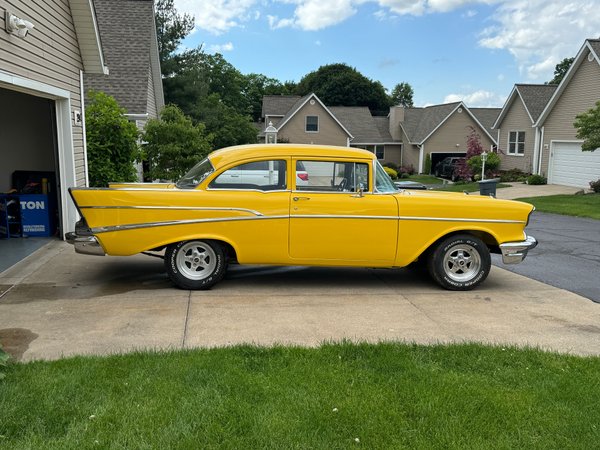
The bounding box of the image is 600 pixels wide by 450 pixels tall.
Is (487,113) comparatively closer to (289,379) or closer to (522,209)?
(522,209)

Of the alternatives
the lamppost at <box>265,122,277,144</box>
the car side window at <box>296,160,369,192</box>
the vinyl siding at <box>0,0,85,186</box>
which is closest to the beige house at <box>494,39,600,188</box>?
the lamppost at <box>265,122,277,144</box>

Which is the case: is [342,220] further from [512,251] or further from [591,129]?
[591,129]

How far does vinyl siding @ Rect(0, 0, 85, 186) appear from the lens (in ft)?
24.3

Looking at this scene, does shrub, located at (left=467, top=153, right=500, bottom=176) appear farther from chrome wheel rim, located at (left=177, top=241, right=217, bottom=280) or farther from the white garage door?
chrome wheel rim, located at (left=177, top=241, right=217, bottom=280)

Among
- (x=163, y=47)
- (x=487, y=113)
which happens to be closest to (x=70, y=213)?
(x=163, y=47)

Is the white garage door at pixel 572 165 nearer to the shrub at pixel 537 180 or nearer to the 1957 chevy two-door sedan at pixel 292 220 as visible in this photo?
the shrub at pixel 537 180

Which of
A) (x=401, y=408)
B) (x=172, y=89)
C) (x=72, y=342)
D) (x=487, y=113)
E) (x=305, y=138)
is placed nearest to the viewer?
(x=401, y=408)

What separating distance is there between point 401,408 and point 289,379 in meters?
0.86

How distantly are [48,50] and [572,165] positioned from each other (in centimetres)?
2592

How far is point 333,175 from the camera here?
22.7ft

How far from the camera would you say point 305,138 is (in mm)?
44656

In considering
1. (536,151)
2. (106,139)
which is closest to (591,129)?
(536,151)

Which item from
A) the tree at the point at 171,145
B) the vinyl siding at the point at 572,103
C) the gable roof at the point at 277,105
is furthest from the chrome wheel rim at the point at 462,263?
the gable roof at the point at 277,105

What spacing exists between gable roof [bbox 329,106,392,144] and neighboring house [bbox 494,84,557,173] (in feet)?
43.3
